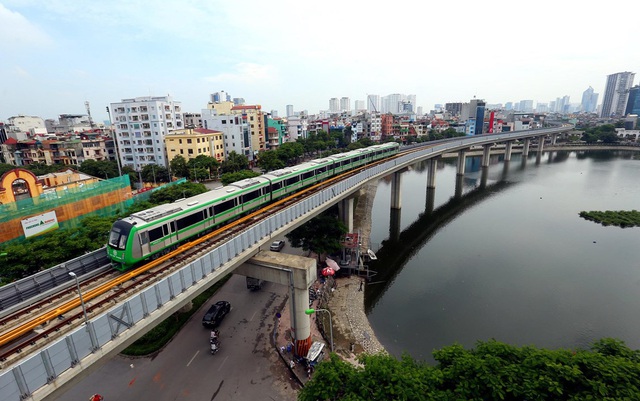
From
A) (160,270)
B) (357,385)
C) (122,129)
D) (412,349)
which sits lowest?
(412,349)

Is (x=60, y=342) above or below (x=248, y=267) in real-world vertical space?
above

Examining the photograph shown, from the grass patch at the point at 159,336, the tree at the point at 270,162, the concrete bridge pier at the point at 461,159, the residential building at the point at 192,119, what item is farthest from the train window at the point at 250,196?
the residential building at the point at 192,119

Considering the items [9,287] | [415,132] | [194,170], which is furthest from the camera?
[415,132]

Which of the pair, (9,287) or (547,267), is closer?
(9,287)

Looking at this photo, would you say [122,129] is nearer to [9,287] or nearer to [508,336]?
[9,287]

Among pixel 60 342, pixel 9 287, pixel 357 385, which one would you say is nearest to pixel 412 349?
pixel 357 385

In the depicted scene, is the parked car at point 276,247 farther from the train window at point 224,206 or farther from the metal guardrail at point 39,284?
the metal guardrail at point 39,284

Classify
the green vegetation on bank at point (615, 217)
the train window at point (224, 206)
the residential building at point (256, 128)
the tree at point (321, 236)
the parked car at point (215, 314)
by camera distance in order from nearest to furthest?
the train window at point (224, 206) < the parked car at point (215, 314) < the tree at point (321, 236) < the green vegetation on bank at point (615, 217) < the residential building at point (256, 128)
